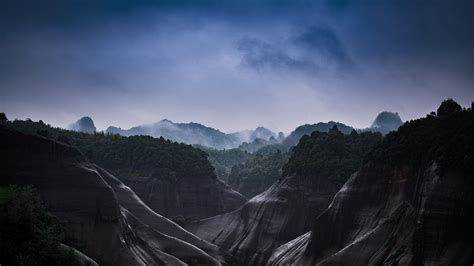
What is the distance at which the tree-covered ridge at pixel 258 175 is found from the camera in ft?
496

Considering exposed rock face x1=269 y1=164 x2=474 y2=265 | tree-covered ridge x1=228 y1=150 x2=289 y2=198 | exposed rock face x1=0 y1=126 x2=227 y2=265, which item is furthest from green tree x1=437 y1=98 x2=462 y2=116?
tree-covered ridge x1=228 y1=150 x2=289 y2=198

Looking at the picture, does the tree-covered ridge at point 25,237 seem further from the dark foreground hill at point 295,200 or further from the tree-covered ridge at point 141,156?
the tree-covered ridge at point 141,156

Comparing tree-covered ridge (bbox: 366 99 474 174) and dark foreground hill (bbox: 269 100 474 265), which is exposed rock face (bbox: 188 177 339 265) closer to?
dark foreground hill (bbox: 269 100 474 265)

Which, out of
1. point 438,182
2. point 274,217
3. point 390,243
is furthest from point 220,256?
point 438,182

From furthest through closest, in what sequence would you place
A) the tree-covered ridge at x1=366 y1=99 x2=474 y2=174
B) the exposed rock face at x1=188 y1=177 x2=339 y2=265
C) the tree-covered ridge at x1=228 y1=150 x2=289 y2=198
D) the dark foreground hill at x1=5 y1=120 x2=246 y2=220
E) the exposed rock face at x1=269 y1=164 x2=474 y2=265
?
the tree-covered ridge at x1=228 y1=150 x2=289 y2=198 < the dark foreground hill at x1=5 y1=120 x2=246 y2=220 < the exposed rock face at x1=188 y1=177 x2=339 y2=265 < the tree-covered ridge at x1=366 y1=99 x2=474 y2=174 < the exposed rock face at x1=269 y1=164 x2=474 y2=265

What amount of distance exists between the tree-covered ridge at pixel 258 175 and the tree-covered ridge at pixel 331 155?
154 ft

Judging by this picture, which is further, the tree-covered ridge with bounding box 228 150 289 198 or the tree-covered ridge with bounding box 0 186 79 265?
the tree-covered ridge with bounding box 228 150 289 198

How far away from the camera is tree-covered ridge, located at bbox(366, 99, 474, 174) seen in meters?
49.2

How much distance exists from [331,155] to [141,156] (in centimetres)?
4495

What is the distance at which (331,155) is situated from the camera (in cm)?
9325

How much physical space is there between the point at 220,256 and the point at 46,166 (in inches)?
1315

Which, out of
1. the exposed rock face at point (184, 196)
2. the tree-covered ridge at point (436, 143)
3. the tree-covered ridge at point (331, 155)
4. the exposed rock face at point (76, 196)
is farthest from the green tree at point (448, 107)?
the exposed rock face at point (184, 196)

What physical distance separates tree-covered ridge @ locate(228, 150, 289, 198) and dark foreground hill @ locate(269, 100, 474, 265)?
73667mm

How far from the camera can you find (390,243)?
2128 inches
